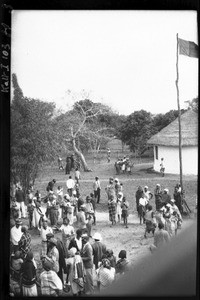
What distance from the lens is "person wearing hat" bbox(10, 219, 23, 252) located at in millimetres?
6777

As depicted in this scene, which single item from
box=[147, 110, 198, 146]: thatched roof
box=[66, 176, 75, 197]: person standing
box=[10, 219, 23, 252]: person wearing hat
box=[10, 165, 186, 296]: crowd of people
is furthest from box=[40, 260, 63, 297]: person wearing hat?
box=[147, 110, 198, 146]: thatched roof

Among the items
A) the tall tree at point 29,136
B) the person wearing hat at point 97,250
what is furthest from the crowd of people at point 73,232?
the tall tree at point 29,136

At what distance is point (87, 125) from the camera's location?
700 centimetres

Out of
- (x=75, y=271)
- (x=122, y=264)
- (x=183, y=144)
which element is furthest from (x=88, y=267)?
(x=183, y=144)

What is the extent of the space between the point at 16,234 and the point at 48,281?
2.28ft

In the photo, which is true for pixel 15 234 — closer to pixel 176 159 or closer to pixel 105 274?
pixel 105 274

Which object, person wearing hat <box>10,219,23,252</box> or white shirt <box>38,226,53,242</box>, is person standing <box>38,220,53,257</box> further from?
person wearing hat <box>10,219,23,252</box>

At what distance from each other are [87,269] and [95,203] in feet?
2.68

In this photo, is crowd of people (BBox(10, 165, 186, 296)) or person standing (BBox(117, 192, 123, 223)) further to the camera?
person standing (BBox(117, 192, 123, 223))

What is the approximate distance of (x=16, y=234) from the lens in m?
6.82

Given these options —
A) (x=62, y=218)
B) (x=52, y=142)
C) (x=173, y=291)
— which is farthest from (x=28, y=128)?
(x=173, y=291)

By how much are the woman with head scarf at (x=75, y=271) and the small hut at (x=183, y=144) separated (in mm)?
1480

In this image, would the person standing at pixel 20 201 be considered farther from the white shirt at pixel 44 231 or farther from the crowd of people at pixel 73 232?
the white shirt at pixel 44 231
